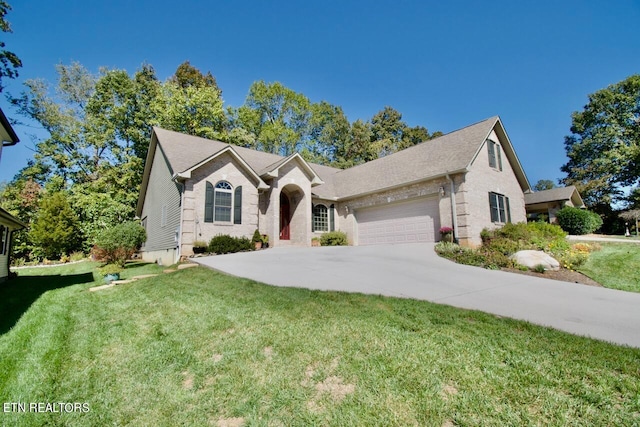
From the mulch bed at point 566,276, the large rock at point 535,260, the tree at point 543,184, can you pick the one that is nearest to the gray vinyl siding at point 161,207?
the large rock at point 535,260

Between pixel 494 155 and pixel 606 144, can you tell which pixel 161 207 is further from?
pixel 606 144

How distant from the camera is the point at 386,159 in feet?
65.6

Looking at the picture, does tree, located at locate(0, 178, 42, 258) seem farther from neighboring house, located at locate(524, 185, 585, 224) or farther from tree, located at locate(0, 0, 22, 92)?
neighboring house, located at locate(524, 185, 585, 224)

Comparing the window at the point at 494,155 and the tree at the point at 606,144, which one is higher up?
the tree at the point at 606,144

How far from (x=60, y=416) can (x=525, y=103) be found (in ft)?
78.0

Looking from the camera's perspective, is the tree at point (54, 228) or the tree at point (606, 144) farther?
the tree at point (606, 144)

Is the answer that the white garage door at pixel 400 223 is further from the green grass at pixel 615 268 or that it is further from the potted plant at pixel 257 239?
the potted plant at pixel 257 239

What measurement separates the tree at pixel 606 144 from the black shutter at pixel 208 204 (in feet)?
110

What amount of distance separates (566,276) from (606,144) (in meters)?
33.2

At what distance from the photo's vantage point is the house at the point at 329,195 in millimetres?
13664

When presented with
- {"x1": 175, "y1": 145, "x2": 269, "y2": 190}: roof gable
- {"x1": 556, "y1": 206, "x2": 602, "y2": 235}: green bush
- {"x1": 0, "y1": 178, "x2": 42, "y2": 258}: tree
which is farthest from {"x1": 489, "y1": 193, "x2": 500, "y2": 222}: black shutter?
{"x1": 0, "y1": 178, "x2": 42, "y2": 258}: tree

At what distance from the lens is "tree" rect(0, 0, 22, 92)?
12352mm

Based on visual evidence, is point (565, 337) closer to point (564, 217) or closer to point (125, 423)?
point (125, 423)

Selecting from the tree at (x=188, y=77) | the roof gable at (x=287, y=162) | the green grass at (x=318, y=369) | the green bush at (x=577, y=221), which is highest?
the tree at (x=188, y=77)
